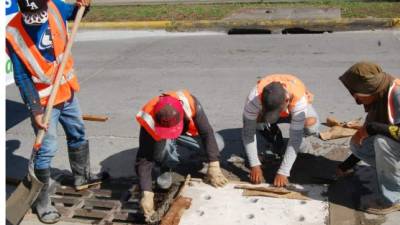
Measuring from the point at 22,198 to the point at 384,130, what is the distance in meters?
2.30

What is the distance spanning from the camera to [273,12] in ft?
36.6

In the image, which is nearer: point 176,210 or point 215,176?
point 176,210

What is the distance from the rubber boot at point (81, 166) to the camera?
4.04 m

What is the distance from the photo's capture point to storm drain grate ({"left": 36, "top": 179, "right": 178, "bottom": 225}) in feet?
12.2

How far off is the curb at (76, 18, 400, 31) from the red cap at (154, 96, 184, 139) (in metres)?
6.88

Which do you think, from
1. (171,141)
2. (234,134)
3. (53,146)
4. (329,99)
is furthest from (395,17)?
(53,146)

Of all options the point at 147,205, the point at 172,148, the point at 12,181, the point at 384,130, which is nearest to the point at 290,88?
the point at 384,130

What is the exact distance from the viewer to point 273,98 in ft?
11.6

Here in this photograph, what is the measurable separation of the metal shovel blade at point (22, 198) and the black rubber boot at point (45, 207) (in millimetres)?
201

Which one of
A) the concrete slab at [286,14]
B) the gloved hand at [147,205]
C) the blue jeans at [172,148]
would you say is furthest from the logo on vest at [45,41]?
the concrete slab at [286,14]

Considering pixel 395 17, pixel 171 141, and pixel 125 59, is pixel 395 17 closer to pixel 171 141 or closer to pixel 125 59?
pixel 125 59

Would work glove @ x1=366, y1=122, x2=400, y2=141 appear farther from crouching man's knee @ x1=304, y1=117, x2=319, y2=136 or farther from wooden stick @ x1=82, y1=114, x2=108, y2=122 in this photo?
wooden stick @ x1=82, y1=114, x2=108, y2=122

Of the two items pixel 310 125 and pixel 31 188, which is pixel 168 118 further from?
pixel 310 125

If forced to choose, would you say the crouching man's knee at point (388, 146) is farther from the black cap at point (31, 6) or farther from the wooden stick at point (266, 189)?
the black cap at point (31, 6)
